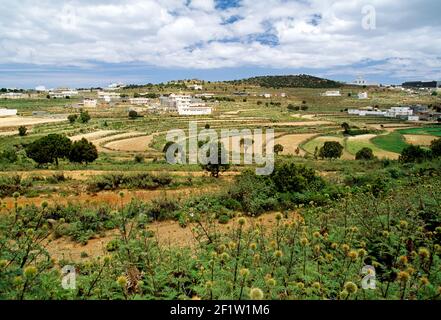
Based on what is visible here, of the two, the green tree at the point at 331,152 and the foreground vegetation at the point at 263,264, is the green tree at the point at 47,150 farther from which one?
the green tree at the point at 331,152

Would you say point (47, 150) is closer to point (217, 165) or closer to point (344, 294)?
point (217, 165)

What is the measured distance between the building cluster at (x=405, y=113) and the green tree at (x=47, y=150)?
8552 centimetres

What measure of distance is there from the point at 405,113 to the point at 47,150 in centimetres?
9656

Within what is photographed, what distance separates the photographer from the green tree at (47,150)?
31.6m

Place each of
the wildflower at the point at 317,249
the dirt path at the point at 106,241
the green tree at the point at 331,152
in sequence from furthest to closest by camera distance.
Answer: the green tree at the point at 331,152
the dirt path at the point at 106,241
the wildflower at the point at 317,249

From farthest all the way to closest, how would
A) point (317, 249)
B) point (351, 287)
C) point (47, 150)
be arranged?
point (47, 150)
point (317, 249)
point (351, 287)

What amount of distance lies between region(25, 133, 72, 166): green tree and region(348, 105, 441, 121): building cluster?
3367 inches

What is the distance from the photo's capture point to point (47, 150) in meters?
31.7

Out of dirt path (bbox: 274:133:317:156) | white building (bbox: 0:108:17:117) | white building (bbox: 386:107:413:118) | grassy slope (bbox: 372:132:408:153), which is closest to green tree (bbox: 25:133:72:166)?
dirt path (bbox: 274:133:317:156)

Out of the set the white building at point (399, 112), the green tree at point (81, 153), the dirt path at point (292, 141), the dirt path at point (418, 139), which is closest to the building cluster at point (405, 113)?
the white building at point (399, 112)

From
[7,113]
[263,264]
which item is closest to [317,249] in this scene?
[263,264]

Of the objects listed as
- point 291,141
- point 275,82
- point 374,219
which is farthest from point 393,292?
point 275,82

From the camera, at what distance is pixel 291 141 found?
58.2 metres
